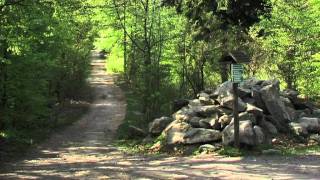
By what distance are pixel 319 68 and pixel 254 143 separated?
10135mm

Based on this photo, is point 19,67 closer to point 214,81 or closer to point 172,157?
point 172,157

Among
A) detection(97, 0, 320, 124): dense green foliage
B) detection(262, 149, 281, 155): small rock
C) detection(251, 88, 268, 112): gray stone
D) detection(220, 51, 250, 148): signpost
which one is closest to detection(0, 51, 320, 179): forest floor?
detection(262, 149, 281, 155): small rock

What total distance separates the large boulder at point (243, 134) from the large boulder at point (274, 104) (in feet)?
7.89

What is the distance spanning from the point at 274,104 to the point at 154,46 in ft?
38.1

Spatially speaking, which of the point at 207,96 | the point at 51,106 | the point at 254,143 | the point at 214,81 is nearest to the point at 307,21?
the point at 214,81

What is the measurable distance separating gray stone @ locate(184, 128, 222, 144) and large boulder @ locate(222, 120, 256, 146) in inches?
17.6

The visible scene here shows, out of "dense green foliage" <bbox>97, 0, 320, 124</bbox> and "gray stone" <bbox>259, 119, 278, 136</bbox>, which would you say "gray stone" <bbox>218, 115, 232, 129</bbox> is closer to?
"gray stone" <bbox>259, 119, 278, 136</bbox>

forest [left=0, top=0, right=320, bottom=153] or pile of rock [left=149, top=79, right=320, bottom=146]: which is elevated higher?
forest [left=0, top=0, right=320, bottom=153]

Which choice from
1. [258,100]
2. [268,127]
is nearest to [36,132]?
[258,100]

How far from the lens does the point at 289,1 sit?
31906 millimetres

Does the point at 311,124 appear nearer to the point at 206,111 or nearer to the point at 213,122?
the point at 213,122

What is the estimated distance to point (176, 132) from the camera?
57.1 feet

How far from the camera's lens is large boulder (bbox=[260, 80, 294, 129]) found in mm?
18125

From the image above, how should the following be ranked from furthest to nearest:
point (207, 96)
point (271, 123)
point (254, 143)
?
point (207, 96) < point (271, 123) < point (254, 143)
